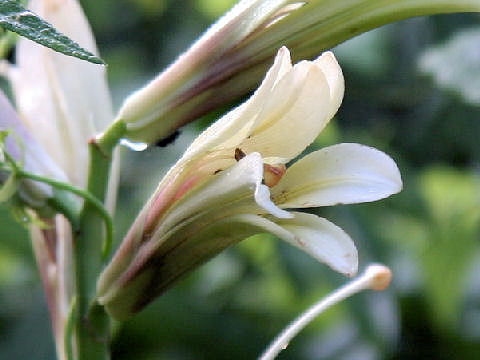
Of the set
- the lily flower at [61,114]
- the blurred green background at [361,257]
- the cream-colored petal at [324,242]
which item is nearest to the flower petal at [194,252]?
the cream-colored petal at [324,242]

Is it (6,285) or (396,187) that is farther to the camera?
(6,285)

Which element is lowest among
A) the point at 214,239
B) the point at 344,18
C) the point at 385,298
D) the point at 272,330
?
the point at 272,330

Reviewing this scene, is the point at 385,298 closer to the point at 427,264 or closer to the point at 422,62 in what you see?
the point at 427,264

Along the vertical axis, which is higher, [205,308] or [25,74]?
[25,74]

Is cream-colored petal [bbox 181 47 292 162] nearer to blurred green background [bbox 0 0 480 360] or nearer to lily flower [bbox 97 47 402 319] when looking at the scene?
lily flower [bbox 97 47 402 319]

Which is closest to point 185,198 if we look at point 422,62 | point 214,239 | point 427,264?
point 214,239

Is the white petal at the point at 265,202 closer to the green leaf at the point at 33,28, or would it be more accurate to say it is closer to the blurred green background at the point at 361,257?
the green leaf at the point at 33,28

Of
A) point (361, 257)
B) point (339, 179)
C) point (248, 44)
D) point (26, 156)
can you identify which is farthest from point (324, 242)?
point (361, 257)
